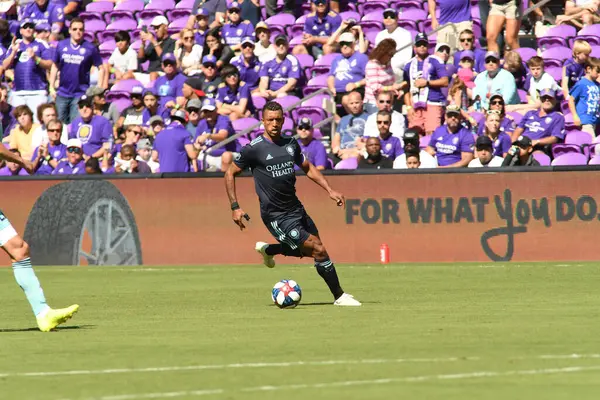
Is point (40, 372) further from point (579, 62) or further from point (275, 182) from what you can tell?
point (579, 62)

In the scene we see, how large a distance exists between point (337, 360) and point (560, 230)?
42.6 feet

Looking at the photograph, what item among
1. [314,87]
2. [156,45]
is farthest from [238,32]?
[314,87]

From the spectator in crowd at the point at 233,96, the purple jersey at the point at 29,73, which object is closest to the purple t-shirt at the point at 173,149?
the spectator in crowd at the point at 233,96

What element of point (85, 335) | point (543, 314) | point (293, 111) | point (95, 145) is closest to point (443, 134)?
point (293, 111)

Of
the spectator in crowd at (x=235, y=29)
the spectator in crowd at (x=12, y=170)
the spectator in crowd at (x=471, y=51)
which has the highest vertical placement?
the spectator in crowd at (x=235, y=29)

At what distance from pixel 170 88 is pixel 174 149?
305 centimetres

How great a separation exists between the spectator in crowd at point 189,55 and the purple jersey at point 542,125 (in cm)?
727

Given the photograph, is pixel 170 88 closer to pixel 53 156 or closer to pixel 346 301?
pixel 53 156

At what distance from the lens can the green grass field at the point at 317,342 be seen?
791cm

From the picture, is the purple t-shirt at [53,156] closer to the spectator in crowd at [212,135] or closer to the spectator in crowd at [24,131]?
the spectator in crowd at [24,131]

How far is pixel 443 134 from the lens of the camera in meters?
22.5

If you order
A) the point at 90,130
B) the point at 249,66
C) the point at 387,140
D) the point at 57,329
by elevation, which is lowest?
the point at 57,329

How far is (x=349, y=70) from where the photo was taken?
82.0 ft

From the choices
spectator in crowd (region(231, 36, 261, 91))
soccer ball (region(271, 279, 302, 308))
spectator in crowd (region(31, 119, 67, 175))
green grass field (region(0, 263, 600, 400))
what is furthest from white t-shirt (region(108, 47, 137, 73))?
soccer ball (region(271, 279, 302, 308))
